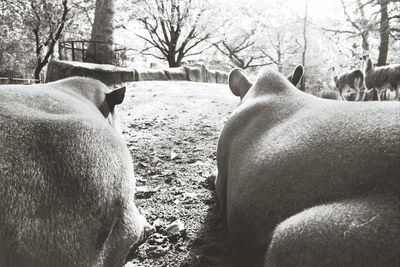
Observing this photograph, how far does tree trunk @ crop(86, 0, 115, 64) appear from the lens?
373 inches

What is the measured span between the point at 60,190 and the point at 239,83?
1.90 meters

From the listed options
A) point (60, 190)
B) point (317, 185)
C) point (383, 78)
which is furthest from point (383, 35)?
point (60, 190)

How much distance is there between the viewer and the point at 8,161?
1327mm

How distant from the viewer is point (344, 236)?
3.58 ft

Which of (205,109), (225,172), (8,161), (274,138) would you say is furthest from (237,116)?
(205,109)

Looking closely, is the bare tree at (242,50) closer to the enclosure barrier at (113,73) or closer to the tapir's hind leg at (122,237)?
the enclosure barrier at (113,73)

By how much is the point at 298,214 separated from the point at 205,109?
4.30 meters

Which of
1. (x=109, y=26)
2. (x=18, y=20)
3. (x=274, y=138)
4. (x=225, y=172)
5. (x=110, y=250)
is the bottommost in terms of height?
(x=110, y=250)

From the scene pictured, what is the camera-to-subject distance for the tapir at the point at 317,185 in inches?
42.5

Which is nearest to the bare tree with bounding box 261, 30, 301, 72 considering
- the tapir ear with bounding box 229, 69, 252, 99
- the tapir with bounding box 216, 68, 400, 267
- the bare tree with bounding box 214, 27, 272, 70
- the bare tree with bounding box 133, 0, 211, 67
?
the bare tree with bounding box 214, 27, 272, 70

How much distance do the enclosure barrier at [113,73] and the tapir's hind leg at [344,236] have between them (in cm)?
666

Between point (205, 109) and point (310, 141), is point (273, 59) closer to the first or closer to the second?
point (205, 109)

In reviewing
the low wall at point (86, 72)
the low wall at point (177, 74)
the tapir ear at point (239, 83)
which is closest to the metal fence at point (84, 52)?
the low wall at point (86, 72)

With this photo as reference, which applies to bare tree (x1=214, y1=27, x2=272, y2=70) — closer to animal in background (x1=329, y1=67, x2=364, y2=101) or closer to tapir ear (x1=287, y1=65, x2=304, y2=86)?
animal in background (x1=329, y1=67, x2=364, y2=101)
